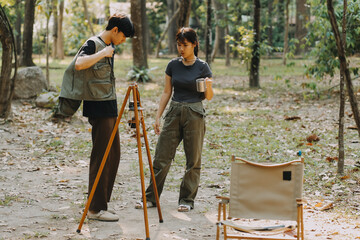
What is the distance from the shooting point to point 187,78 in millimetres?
5734

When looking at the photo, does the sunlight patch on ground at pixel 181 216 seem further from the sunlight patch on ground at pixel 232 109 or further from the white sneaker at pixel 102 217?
the sunlight patch on ground at pixel 232 109

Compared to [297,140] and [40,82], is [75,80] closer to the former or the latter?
[297,140]

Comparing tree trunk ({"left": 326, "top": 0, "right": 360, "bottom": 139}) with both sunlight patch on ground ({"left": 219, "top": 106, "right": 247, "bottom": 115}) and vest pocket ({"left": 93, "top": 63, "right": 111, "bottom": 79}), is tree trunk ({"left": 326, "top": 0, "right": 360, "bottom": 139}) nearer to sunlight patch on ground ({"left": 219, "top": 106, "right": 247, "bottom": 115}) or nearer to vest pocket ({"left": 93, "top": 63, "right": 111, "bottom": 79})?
vest pocket ({"left": 93, "top": 63, "right": 111, "bottom": 79})

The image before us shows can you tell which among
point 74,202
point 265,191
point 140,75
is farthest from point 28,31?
point 265,191

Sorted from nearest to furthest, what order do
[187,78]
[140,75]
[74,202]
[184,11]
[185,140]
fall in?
[187,78] < [185,140] < [74,202] < [184,11] < [140,75]

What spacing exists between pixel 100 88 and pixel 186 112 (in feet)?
3.39

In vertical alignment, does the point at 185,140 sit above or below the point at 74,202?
above

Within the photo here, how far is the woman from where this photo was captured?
572 cm

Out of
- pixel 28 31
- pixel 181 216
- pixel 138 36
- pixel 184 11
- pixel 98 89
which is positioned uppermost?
pixel 184 11

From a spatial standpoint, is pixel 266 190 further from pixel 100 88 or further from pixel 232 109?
pixel 232 109

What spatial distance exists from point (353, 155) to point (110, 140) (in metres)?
5.12

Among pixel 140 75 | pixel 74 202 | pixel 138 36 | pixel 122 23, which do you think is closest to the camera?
pixel 122 23

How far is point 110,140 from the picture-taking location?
507 cm

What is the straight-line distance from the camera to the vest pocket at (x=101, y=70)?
5204mm
